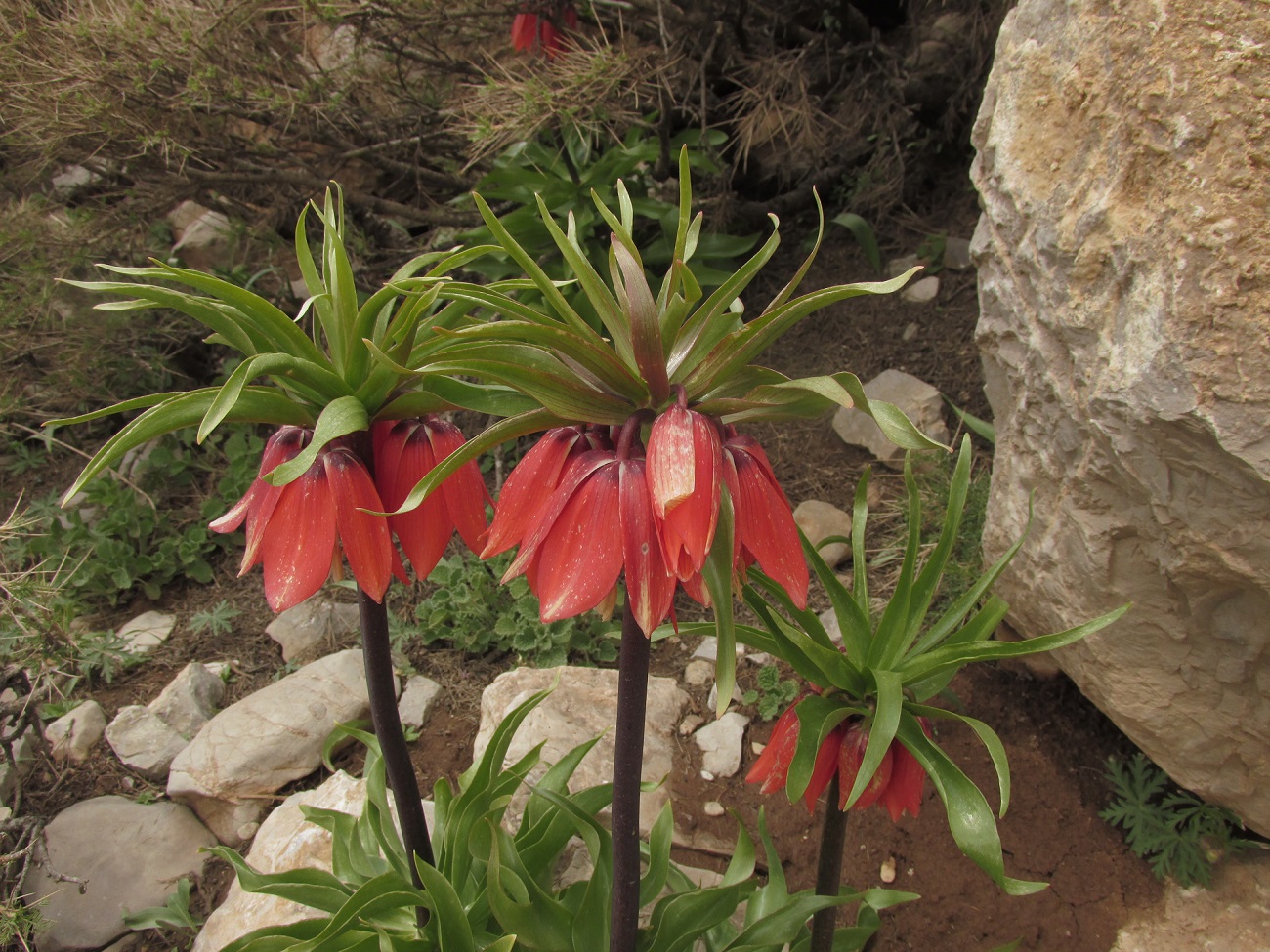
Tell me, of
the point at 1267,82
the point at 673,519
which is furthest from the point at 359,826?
the point at 1267,82

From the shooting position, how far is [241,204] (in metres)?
3.96

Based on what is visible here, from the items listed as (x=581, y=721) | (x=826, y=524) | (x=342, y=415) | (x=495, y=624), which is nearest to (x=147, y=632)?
(x=495, y=624)

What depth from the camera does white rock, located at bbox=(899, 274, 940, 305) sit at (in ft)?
12.8

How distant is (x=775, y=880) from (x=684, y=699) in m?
0.95

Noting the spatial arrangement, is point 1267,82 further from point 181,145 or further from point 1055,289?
point 181,145

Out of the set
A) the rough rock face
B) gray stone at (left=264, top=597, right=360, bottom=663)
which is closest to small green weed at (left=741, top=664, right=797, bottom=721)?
the rough rock face

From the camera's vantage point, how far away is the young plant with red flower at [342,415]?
3.60ft

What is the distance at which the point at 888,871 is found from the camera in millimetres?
2182

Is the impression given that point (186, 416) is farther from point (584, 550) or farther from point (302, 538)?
point (584, 550)

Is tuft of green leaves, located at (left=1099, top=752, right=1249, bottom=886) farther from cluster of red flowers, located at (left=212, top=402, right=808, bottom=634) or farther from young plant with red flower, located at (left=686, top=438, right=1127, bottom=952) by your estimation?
cluster of red flowers, located at (left=212, top=402, right=808, bottom=634)

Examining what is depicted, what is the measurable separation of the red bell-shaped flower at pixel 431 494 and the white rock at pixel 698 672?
1700 mm

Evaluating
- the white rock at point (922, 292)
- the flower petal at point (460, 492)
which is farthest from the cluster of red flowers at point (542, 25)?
the flower petal at point (460, 492)

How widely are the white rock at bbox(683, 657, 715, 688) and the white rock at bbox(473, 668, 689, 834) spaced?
81 millimetres

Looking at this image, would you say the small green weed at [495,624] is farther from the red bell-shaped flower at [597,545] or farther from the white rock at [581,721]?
the red bell-shaped flower at [597,545]
